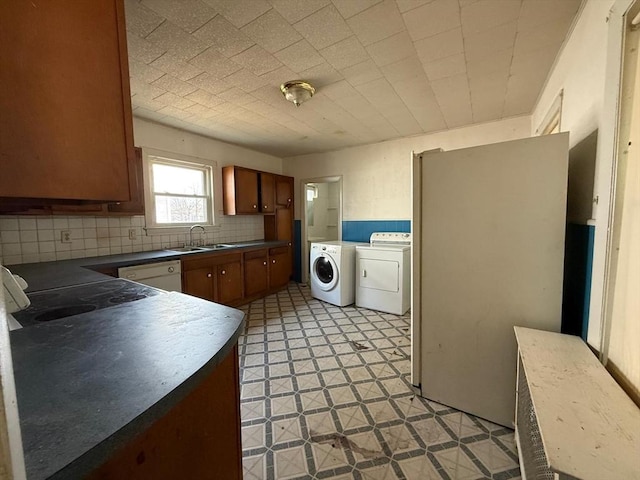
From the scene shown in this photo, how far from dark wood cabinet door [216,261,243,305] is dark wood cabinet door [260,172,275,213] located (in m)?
1.23

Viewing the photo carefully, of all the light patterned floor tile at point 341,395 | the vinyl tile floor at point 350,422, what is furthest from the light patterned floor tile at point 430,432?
the light patterned floor tile at point 341,395

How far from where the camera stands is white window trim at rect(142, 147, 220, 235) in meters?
3.33

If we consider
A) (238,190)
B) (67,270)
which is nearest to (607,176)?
(67,270)

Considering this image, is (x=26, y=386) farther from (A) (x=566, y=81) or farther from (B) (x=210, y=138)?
(B) (x=210, y=138)

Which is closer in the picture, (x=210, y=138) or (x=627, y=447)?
(x=627, y=447)

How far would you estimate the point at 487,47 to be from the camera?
195cm

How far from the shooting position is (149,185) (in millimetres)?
3371

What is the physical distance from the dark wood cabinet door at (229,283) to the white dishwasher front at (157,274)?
58 centimetres

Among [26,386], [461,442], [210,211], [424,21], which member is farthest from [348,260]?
[26,386]

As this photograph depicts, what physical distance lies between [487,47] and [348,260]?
105 inches

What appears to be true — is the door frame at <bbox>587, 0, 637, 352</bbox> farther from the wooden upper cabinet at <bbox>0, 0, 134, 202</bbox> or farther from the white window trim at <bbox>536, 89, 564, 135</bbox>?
the wooden upper cabinet at <bbox>0, 0, 134, 202</bbox>

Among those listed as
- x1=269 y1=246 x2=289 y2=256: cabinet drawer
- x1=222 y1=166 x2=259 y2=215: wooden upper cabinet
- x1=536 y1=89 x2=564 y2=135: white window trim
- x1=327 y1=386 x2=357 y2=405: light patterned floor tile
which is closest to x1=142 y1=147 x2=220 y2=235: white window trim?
x1=222 y1=166 x2=259 y2=215: wooden upper cabinet

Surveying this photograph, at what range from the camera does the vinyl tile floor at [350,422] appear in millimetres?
1392

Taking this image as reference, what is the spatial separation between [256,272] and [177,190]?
5.27 ft
